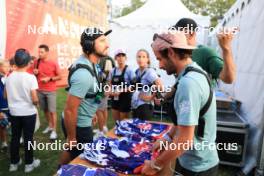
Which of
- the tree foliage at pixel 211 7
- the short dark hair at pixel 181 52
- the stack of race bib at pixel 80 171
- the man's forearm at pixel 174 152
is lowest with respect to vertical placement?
the stack of race bib at pixel 80 171

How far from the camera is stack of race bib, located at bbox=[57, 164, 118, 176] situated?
6.03ft

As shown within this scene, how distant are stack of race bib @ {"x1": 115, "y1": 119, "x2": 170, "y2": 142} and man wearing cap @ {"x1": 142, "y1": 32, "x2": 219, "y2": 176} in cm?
106

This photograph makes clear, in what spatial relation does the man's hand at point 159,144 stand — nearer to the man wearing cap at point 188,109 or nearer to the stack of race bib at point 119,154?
the stack of race bib at point 119,154

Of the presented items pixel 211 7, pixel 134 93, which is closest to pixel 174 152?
pixel 134 93

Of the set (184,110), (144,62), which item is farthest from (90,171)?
(144,62)

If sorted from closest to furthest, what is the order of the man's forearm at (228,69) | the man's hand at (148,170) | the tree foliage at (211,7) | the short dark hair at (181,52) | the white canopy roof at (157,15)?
the short dark hair at (181,52) < the man's hand at (148,170) < the man's forearm at (228,69) < the white canopy roof at (157,15) < the tree foliage at (211,7)

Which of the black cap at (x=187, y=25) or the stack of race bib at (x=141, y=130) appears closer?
the black cap at (x=187, y=25)

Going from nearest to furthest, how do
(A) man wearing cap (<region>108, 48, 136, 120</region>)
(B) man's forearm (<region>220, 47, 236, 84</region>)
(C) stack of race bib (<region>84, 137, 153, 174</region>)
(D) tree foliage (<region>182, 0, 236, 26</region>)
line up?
(B) man's forearm (<region>220, 47, 236, 84</region>) < (C) stack of race bib (<region>84, 137, 153, 174</region>) < (A) man wearing cap (<region>108, 48, 136, 120</region>) < (D) tree foliage (<region>182, 0, 236, 26</region>)

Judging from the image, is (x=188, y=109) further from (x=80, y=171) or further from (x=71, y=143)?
(x=71, y=143)

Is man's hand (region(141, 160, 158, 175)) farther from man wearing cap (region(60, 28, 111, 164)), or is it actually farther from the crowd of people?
man wearing cap (region(60, 28, 111, 164))

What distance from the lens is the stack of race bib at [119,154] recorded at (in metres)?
2.04

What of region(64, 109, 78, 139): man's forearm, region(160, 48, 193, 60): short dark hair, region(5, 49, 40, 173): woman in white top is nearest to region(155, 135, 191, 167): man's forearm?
region(160, 48, 193, 60): short dark hair

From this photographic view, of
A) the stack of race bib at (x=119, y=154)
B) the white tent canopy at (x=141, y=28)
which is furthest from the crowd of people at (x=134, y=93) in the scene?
the white tent canopy at (x=141, y=28)

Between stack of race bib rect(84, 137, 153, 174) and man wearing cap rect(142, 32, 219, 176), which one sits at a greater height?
man wearing cap rect(142, 32, 219, 176)
